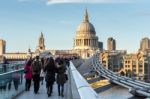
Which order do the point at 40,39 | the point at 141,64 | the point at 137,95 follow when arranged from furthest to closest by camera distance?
the point at 40,39
the point at 141,64
the point at 137,95

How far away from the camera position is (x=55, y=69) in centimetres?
1758

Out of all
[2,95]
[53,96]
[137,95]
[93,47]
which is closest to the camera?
[2,95]

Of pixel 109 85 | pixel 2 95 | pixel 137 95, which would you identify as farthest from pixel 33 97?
pixel 109 85

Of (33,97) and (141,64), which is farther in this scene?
(141,64)

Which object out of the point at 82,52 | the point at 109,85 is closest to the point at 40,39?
the point at 82,52

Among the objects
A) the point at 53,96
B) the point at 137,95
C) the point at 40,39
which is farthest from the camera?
the point at 40,39

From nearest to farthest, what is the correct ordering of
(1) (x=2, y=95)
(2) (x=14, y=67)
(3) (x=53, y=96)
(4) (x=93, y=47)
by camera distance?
(1) (x=2, y=95) → (3) (x=53, y=96) → (2) (x=14, y=67) → (4) (x=93, y=47)

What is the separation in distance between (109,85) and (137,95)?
24.9ft

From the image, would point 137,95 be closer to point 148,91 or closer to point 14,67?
point 148,91

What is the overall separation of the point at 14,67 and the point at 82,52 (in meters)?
168

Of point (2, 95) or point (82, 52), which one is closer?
point (2, 95)

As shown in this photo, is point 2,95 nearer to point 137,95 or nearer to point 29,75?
point 137,95

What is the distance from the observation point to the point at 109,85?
24.3m

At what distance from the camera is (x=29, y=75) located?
19.4m
